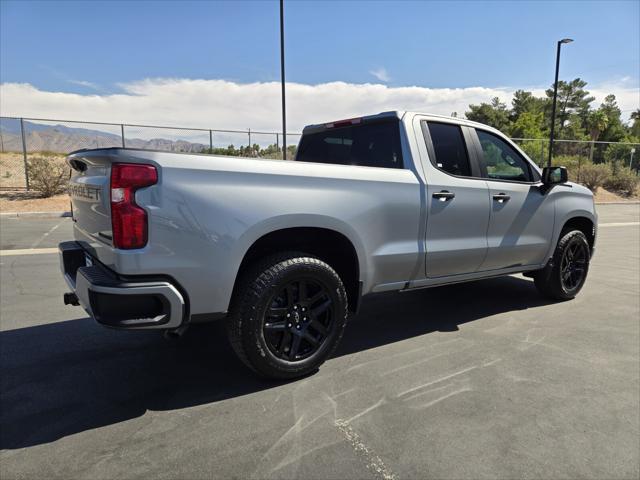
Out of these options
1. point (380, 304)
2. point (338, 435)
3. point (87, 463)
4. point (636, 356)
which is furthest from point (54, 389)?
point (636, 356)

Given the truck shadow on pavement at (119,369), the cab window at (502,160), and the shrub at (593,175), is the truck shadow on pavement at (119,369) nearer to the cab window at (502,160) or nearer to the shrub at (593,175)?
the cab window at (502,160)

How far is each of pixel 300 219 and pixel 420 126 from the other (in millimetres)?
1566

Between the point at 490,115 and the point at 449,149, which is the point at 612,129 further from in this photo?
the point at 449,149

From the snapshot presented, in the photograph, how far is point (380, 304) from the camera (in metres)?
5.11

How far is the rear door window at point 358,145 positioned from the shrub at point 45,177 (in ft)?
44.9

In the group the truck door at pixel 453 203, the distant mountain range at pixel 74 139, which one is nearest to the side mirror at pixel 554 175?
the truck door at pixel 453 203

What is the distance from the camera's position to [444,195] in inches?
148

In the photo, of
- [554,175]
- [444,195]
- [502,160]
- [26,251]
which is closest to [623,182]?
[554,175]

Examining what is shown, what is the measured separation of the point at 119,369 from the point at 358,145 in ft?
9.03

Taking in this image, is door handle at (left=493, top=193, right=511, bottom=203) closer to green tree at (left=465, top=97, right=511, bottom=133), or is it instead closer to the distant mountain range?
the distant mountain range

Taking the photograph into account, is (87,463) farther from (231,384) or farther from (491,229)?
(491,229)

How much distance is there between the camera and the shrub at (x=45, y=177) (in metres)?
15.2

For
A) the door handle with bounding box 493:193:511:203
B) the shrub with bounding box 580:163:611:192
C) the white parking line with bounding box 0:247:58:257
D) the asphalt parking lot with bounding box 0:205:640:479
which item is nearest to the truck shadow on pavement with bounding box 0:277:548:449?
the asphalt parking lot with bounding box 0:205:640:479

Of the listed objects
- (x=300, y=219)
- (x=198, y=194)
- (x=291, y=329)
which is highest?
(x=198, y=194)
